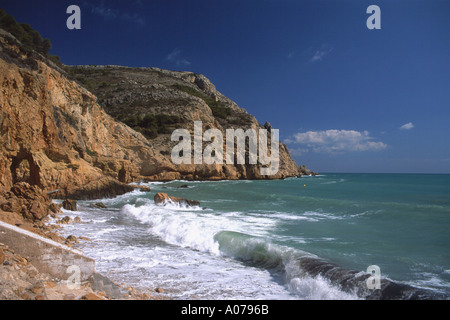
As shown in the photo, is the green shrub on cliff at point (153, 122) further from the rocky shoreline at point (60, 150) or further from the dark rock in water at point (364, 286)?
the dark rock in water at point (364, 286)

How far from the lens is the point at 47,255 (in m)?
3.91

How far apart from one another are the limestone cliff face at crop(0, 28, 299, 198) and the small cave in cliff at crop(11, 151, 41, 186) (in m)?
0.04

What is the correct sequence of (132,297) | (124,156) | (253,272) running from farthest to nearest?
1. (124,156)
2. (253,272)
3. (132,297)

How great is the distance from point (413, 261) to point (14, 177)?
1636 cm

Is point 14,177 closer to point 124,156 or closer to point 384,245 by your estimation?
point 384,245

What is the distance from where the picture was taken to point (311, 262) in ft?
20.2

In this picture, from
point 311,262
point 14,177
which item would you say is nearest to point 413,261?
point 311,262

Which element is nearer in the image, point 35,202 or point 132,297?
point 132,297

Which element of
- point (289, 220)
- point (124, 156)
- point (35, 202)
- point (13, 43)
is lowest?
point (289, 220)

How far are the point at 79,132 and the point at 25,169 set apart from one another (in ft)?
29.4

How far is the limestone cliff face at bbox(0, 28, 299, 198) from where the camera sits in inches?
507

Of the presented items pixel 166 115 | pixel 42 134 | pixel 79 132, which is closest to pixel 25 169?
pixel 42 134

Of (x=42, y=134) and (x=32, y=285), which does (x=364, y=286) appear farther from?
(x=42, y=134)

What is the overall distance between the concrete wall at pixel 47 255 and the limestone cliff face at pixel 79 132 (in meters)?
6.93
